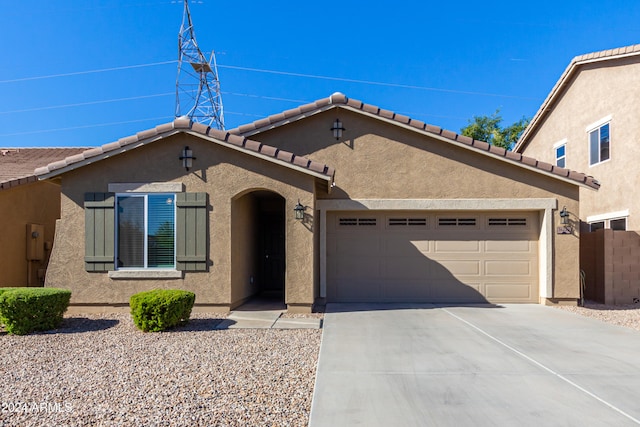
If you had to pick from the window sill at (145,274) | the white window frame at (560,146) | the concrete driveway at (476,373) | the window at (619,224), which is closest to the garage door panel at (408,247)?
the concrete driveway at (476,373)

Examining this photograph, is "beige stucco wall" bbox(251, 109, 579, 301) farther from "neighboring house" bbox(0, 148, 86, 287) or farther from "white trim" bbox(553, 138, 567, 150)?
"neighboring house" bbox(0, 148, 86, 287)

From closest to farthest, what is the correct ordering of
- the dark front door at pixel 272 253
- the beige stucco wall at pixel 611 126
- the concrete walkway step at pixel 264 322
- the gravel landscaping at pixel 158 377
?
the gravel landscaping at pixel 158 377 < the concrete walkway step at pixel 264 322 < the beige stucco wall at pixel 611 126 < the dark front door at pixel 272 253

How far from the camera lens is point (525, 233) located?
10008 millimetres

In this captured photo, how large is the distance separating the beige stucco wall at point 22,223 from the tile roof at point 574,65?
16663 millimetres

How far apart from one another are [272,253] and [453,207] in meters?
5.33

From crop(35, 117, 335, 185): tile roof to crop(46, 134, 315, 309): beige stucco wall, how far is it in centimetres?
19

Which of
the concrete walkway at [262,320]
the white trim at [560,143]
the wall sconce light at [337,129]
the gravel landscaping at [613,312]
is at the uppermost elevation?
the white trim at [560,143]

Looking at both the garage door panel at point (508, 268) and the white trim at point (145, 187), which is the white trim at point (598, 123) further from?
the white trim at point (145, 187)

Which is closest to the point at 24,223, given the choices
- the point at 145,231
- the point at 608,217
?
the point at 145,231

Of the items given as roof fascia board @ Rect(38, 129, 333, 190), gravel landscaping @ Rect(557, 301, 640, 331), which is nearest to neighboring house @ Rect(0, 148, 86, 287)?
roof fascia board @ Rect(38, 129, 333, 190)

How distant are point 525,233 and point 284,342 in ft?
22.5

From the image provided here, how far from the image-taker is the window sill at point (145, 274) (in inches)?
331

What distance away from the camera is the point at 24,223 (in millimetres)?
10664

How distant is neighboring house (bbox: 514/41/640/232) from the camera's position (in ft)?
37.7
